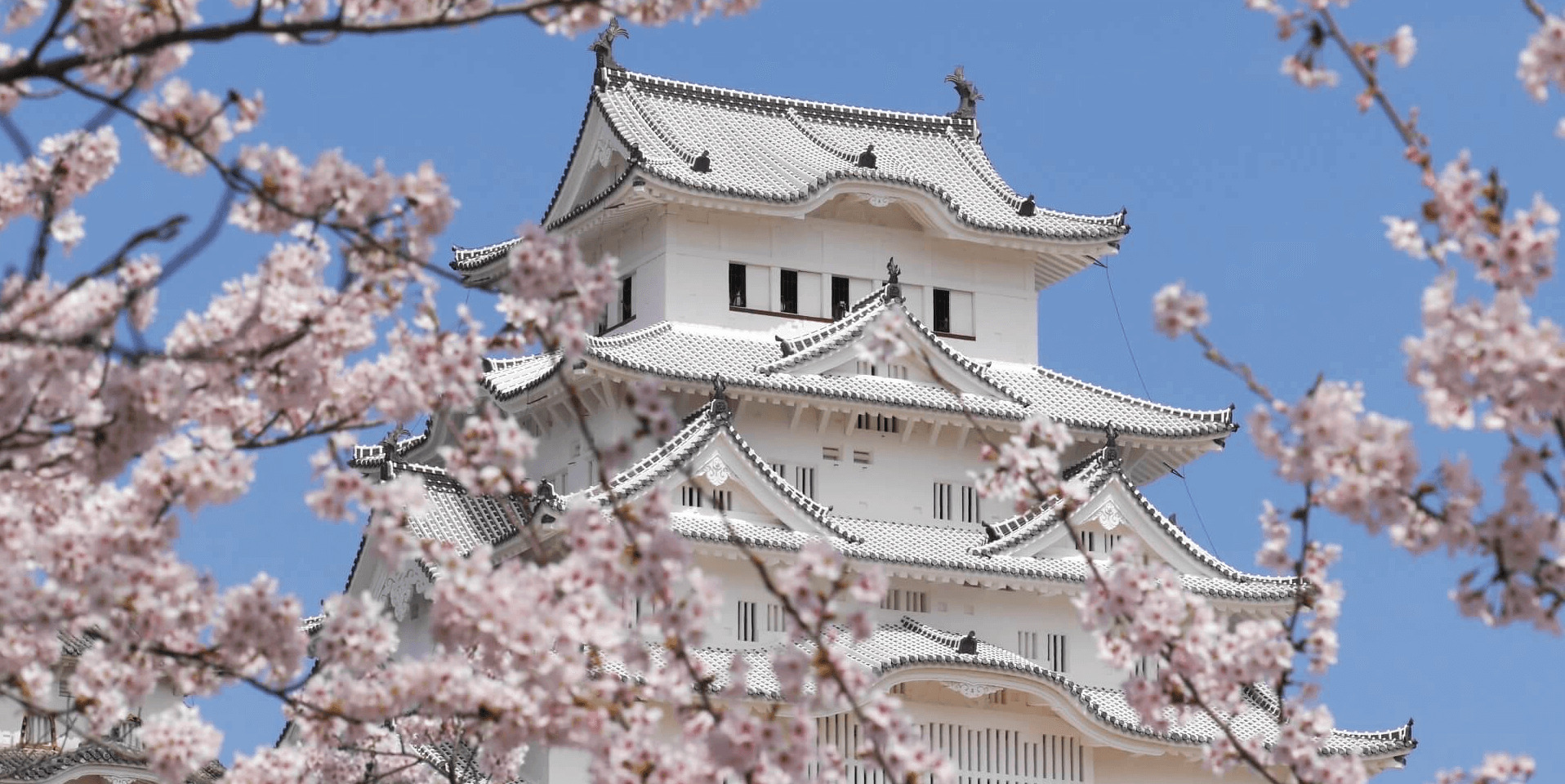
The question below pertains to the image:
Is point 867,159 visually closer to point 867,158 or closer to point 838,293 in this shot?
point 867,158

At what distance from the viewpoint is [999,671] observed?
3189cm

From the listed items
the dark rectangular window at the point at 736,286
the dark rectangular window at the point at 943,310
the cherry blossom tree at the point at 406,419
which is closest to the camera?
the cherry blossom tree at the point at 406,419

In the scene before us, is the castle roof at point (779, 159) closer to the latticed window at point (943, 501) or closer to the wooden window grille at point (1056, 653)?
the latticed window at point (943, 501)

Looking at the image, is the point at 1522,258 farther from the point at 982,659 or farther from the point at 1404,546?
the point at 982,659

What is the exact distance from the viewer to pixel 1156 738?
3322cm

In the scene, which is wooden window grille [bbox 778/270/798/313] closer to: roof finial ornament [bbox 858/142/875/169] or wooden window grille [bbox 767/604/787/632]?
roof finial ornament [bbox 858/142/875/169]

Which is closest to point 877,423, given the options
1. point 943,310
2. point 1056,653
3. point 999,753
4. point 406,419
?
point 943,310

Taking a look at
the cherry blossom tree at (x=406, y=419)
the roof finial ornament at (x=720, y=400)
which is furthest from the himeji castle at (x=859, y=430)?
the cherry blossom tree at (x=406, y=419)

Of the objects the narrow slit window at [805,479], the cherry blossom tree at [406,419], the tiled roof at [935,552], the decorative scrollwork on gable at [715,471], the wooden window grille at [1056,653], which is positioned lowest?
the cherry blossom tree at [406,419]

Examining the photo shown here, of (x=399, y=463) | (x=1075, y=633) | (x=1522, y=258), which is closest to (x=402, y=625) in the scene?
(x=399, y=463)

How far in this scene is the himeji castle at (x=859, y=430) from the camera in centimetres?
3247

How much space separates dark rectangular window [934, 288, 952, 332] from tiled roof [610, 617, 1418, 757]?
573 centimetres

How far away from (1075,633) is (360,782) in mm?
21102

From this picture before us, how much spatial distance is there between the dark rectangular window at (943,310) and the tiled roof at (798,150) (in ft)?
4.40
